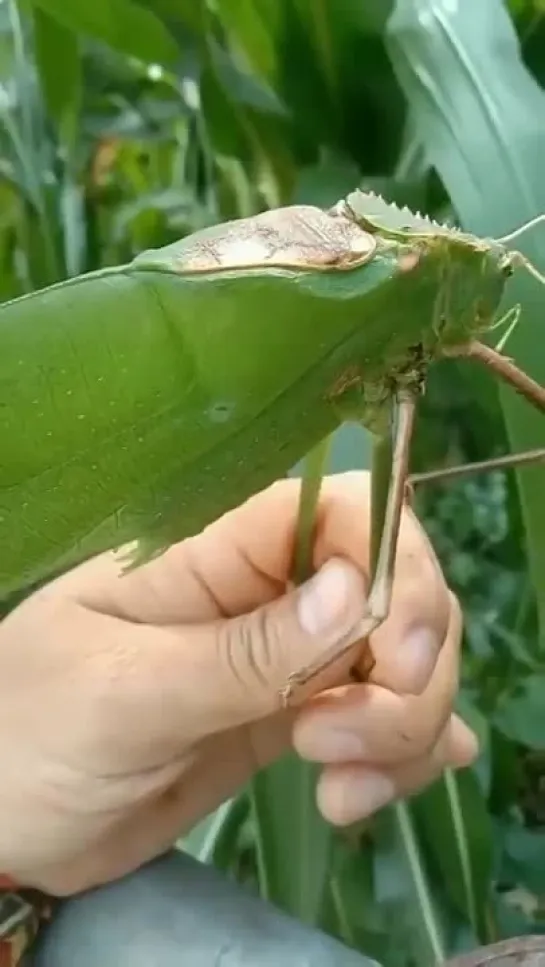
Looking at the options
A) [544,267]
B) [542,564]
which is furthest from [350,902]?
A: [544,267]

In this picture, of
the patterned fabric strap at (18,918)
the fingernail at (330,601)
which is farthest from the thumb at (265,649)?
the patterned fabric strap at (18,918)

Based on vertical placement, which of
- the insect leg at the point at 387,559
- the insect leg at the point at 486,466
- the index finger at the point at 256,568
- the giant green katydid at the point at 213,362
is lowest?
the index finger at the point at 256,568

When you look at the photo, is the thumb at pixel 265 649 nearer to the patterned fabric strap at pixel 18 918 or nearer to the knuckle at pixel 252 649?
the knuckle at pixel 252 649

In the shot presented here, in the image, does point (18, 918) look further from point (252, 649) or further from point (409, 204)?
point (409, 204)

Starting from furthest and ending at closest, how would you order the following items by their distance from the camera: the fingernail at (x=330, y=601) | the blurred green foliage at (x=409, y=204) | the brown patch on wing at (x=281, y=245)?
1. the blurred green foliage at (x=409, y=204)
2. the fingernail at (x=330, y=601)
3. the brown patch on wing at (x=281, y=245)

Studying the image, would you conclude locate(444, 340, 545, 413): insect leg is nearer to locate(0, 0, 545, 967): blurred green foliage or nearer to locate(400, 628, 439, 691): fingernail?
locate(400, 628, 439, 691): fingernail

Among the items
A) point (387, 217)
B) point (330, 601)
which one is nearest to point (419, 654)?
point (330, 601)
